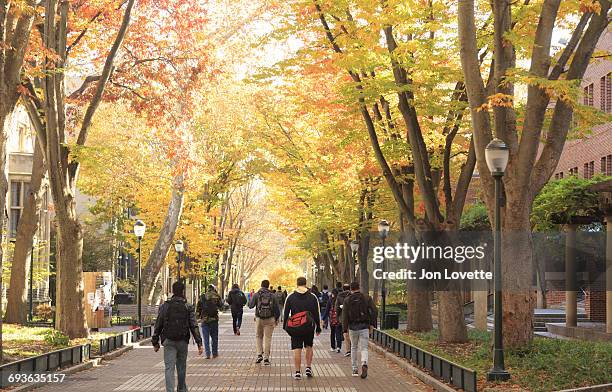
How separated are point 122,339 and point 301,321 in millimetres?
10514

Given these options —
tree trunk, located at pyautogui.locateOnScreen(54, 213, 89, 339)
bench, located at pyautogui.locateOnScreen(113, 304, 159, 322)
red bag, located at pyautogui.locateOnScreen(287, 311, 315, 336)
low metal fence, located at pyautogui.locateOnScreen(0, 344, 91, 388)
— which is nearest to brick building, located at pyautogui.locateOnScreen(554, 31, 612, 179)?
bench, located at pyautogui.locateOnScreen(113, 304, 159, 322)

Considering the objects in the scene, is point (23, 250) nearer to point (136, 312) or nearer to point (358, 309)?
point (136, 312)

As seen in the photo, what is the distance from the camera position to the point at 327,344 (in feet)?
103

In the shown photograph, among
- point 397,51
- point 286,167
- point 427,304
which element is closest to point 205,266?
point 286,167

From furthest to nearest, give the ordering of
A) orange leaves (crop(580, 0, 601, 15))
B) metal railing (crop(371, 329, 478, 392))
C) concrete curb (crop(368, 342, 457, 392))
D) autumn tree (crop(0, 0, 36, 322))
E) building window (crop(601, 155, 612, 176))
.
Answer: building window (crop(601, 155, 612, 176)) < autumn tree (crop(0, 0, 36, 322)) < orange leaves (crop(580, 0, 601, 15)) < concrete curb (crop(368, 342, 457, 392)) < metal railing (crop(371, 329, 478, 392))

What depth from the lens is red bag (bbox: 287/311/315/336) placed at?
1820 centimetres

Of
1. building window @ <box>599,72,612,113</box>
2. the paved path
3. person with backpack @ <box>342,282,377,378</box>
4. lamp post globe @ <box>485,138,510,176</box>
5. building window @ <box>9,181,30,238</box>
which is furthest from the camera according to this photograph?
building window @ <box>9,181,30,238</box>

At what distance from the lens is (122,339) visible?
27.4 metres

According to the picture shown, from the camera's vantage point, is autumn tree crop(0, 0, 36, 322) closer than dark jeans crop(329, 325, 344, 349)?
Yes

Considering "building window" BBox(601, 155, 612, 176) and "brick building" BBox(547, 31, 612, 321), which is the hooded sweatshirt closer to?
"brick building" BBox(547, 31, 612, 321)

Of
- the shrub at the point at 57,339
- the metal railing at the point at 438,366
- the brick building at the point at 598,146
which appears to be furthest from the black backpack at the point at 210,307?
the brick building at the point at 598,146

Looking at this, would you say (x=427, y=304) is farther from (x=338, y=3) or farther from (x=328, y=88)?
(x=338, y=3)

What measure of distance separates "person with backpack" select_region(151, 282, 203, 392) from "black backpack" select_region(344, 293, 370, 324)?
5392 millimetres

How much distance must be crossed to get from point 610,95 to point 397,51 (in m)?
23.8
